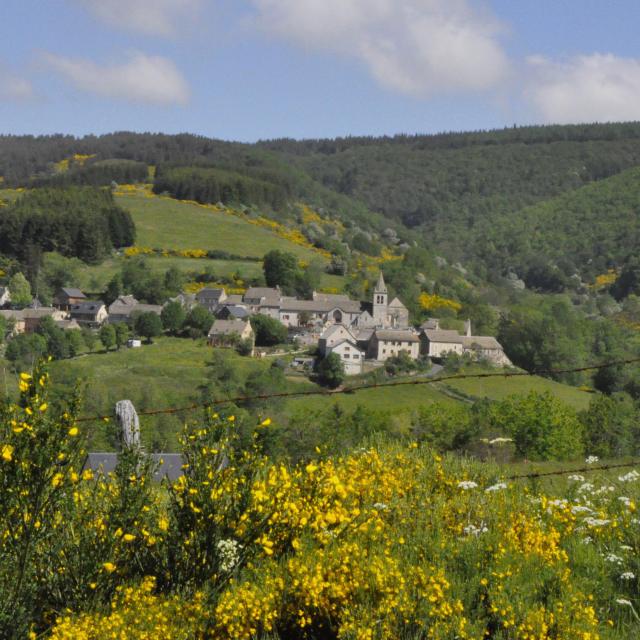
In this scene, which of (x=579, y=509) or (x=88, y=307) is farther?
(x=88, y=307)

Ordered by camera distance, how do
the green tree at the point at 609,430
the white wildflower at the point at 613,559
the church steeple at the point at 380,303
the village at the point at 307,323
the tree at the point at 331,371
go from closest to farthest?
the white wildflower at the point at 613,559 < the green tree at the point at 609,430 < the tree at the point at 331,371 < the village at the point at 307,323 < the church steeple at the point at 380,303

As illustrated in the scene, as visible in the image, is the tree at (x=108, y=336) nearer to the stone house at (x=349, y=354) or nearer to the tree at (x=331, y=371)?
the tree at (x=331, y=371)

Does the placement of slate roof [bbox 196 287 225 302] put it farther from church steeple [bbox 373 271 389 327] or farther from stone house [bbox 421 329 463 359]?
stone house [bbox 421 329 463 359]

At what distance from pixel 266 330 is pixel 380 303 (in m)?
24.3

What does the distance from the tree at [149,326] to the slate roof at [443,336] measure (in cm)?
3089

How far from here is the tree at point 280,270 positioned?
120625 mm

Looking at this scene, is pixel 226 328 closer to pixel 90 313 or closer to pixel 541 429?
pixel 90 313

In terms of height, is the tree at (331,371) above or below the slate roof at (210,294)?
below

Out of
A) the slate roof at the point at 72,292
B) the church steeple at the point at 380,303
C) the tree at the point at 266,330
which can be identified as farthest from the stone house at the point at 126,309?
the church steeple at the point at 380,303

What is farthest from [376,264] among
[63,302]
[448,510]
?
[448,510]

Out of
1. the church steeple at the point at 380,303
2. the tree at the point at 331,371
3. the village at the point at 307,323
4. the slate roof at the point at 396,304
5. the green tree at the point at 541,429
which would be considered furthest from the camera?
the slate roof at the point at 396,304

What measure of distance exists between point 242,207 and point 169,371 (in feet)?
318

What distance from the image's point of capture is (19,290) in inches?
4466

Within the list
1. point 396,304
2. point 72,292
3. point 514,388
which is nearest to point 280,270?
point 396,304
